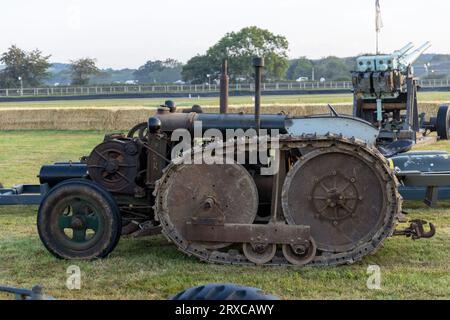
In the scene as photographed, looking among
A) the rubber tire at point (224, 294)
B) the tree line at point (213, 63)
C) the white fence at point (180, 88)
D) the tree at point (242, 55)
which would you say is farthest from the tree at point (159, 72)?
the rubber tire at point (224, 294)

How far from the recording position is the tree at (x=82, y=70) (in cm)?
8956

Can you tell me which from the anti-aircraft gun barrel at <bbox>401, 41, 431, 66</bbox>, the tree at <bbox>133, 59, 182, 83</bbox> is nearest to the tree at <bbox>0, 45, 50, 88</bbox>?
the tree at <bbox>133, 59, 182, 83</bbox>

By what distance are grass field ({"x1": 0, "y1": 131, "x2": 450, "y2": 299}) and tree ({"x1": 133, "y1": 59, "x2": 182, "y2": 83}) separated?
4460 inches

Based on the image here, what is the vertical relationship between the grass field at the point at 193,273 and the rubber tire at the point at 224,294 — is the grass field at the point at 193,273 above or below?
below

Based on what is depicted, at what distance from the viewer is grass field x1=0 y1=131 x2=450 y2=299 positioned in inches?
251

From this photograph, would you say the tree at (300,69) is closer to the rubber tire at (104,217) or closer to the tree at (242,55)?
the tree at (242,55)

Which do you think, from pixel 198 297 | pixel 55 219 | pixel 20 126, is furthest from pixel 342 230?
pixel 20 126

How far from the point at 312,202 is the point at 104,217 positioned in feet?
7.14

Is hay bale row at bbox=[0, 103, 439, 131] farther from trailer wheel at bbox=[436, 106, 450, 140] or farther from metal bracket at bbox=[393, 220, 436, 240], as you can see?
metal bracket at bbox=[393, 220, 436, 240]

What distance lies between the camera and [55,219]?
7.56 m

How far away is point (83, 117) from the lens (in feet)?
98.1

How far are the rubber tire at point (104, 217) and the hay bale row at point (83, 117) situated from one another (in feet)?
66.5

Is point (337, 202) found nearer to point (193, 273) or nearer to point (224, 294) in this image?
point (193, 273)
